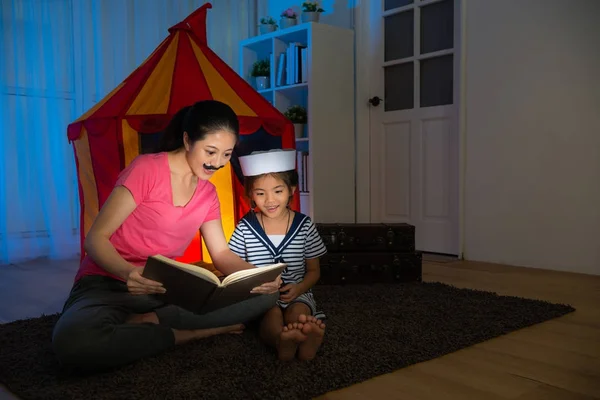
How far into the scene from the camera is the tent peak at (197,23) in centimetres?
217

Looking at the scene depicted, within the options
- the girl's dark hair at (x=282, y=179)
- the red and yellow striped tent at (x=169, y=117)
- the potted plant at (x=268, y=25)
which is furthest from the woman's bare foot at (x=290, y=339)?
the potted plant at (x=268, y=25)

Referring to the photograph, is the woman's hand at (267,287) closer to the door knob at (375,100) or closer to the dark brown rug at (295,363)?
the dark brown rug at (295,363)

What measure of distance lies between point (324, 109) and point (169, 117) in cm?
174

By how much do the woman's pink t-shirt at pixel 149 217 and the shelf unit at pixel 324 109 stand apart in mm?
1980

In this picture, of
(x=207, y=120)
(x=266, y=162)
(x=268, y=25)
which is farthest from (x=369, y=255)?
(x=268, y=25)

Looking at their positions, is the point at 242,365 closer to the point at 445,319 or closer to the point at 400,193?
the point at 445,319

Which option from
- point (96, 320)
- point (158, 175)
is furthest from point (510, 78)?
point (96, 320)

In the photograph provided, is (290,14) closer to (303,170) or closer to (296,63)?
(296,63)

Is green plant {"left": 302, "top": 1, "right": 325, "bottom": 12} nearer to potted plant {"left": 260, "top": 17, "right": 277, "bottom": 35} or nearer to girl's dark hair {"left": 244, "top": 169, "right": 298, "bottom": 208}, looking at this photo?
potted plant {"left": 260, "top": 17, "right": 277, "bottom": 35}

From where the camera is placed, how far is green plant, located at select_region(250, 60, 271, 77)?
3.89 m

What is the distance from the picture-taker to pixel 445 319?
176 centimetres

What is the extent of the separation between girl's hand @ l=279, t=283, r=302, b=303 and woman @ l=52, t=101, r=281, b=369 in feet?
0.11

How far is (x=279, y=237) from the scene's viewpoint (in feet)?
5.23

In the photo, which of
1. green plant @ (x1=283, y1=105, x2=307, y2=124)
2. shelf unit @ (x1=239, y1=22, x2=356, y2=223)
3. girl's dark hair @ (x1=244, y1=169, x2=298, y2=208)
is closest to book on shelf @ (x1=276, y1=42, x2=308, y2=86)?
shelf unit @ (x1=239, y1=22, x2=356, y2=223)
